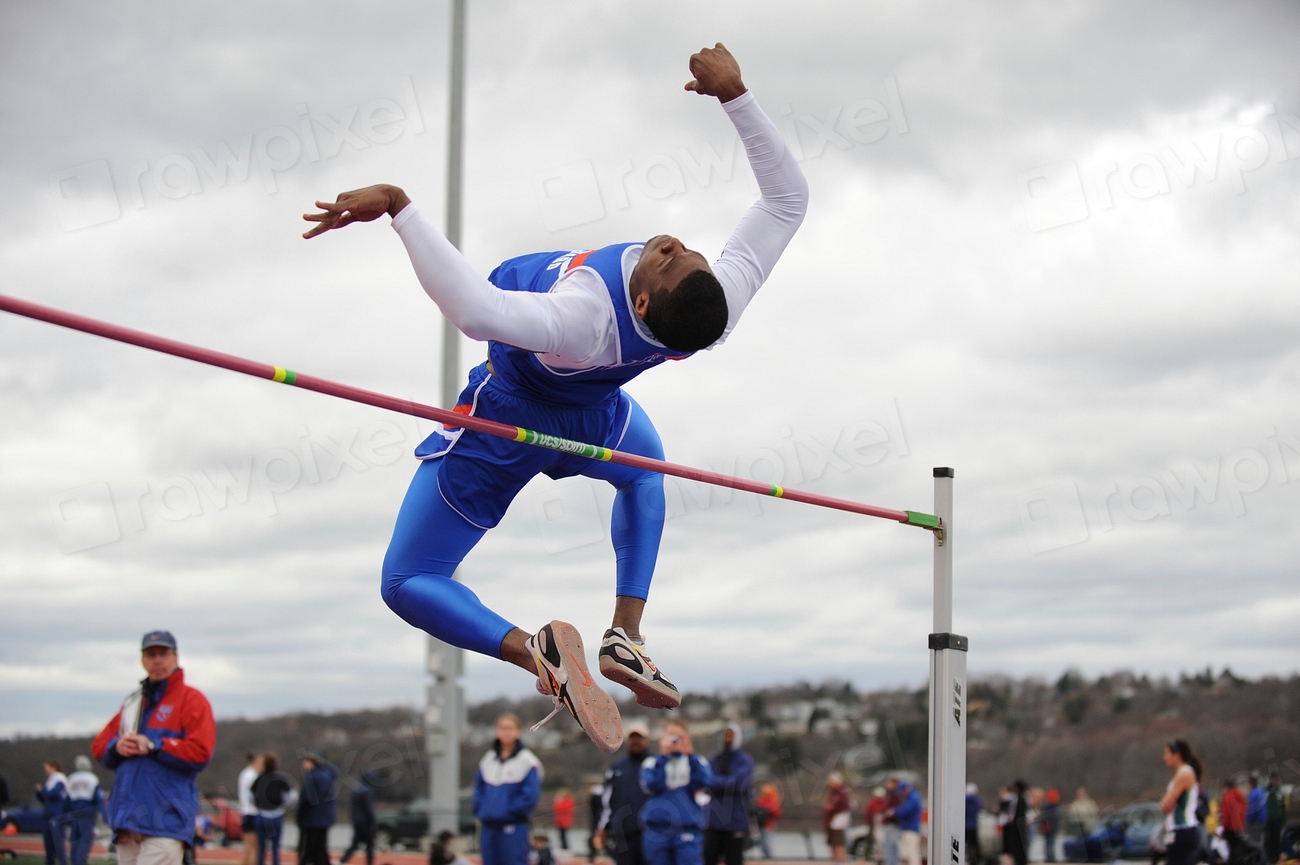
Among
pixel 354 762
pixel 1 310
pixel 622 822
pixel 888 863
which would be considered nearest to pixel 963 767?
pixel 1 310

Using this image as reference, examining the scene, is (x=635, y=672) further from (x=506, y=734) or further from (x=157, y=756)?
(x=506, y=734)

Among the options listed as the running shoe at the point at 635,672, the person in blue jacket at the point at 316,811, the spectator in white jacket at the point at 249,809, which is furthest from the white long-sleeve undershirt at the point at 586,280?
the spectator in white jacket at the point at 249,809

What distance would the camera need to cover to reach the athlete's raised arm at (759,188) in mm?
3379

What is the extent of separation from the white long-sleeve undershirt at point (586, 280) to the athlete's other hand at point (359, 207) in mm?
29

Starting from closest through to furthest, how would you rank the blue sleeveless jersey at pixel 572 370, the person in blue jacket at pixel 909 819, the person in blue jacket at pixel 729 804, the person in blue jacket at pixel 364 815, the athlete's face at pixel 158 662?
1. the blue sleeveless jersey at pixel 572 370
2. the athlete's face at pixel 158 662
3. the person in blue jacket at pixel 729 804
4. the person in blue jacket at pixel 364 815
5. the person in blue jacket at pixel 909 819

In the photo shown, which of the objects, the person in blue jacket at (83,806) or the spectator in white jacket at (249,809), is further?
the spectator in white jacket at (249,809)

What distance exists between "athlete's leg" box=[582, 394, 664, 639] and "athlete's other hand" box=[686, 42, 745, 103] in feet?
3.22

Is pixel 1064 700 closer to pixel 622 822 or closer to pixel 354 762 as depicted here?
pixel 354 762

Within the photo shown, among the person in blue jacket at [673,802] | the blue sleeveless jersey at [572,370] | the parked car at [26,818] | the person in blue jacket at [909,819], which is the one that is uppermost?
the blue sleeveless jersey at [572,370]

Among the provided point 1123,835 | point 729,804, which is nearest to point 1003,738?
point 1123,835

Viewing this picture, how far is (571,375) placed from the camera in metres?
3.35

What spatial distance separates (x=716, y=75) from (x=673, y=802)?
5158 mm

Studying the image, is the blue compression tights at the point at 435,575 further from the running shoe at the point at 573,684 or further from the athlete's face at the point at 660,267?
the athlete's face at the point at 660,267

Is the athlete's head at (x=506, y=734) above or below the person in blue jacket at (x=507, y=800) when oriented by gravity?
above
